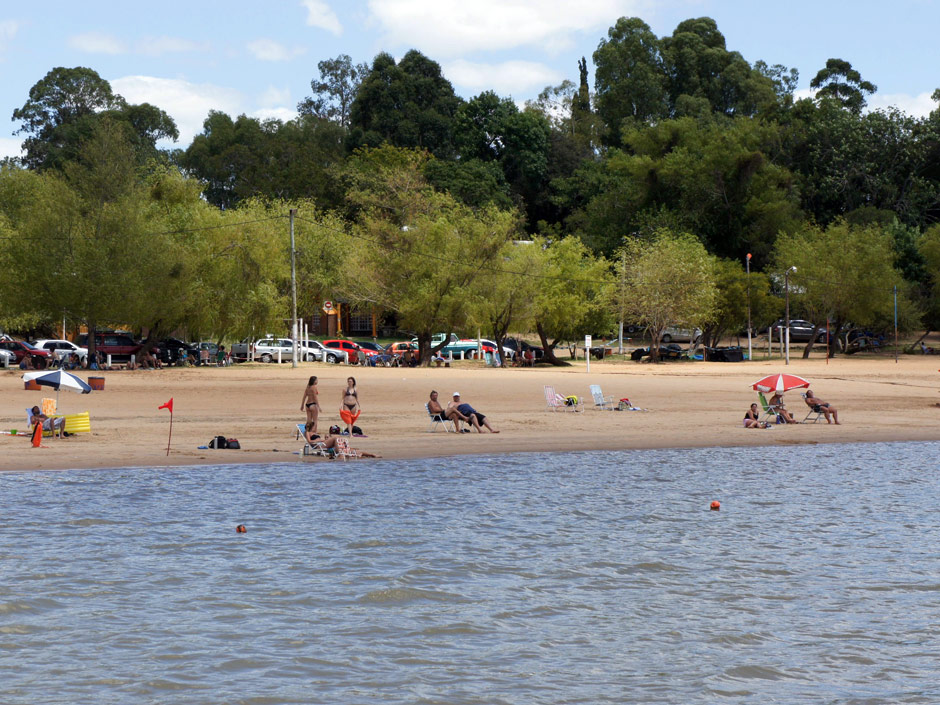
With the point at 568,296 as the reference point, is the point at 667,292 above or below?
above

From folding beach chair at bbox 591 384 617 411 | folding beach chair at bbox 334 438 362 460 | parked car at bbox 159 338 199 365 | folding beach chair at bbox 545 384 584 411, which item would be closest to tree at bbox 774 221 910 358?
folding beach chair at bbox 591 384 617 411

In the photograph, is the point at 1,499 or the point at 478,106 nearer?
Answer: the point at 1,499

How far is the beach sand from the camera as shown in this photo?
24641 millimetres

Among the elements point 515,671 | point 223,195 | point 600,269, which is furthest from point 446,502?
point 223,195

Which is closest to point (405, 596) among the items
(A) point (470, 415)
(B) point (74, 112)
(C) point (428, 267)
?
(A) point (470, 415)

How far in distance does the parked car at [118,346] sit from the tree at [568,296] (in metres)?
21.2

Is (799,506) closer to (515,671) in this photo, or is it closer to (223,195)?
(515,671)

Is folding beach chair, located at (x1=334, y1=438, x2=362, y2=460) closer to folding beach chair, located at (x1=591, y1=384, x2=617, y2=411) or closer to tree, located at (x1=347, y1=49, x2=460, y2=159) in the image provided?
folding beach chair, located at (x1=591, y1=384, x2=617, y2=411)

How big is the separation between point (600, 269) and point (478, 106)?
38388mm

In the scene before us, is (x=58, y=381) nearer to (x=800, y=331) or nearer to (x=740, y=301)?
(x=740, y=301)

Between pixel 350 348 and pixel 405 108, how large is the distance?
5321 cm

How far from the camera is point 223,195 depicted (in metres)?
112

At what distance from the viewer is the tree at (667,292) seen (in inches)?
2518

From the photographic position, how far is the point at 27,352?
50.3 metres
